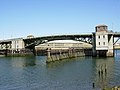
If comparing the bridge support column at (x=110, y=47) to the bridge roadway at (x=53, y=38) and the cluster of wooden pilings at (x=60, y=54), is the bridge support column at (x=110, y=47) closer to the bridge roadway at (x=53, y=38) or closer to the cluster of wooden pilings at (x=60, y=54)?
the bridge roadway at (x=53, y=38)

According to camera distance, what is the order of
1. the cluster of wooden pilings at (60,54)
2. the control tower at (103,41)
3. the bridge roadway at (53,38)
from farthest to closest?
the bridge roadway at (53,38) < the control tower at (103,41) < the cluster of wooden pilings at (60,54)

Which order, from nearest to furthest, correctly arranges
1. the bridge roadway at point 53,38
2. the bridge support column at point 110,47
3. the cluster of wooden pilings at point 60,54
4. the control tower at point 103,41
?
the cluster of wooden pilings at point 60,54 < the bridge support column at point 110,47 < the control tower at point 103,41 < the bridge roadway at point 53,38

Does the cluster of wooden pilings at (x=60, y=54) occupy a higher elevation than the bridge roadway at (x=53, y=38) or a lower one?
lower

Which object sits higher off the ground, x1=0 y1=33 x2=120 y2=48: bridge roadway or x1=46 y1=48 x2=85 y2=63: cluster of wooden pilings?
x1=0 y1=33 x2=120 y2=48: bridge roadway

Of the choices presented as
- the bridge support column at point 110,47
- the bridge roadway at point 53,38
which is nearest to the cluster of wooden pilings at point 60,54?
the bridge roadway at point 53,38

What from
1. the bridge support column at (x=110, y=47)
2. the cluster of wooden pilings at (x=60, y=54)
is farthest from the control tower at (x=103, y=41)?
the cluster of wooden pilings at (x=60, y=54)

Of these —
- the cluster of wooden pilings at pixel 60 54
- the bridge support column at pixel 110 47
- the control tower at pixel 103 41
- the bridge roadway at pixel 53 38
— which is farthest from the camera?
the bridge roadway at pixel 53 38

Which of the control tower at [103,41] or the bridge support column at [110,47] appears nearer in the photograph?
the bridge support column at [110,47]

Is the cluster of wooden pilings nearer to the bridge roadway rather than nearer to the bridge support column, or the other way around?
the bridge roadway

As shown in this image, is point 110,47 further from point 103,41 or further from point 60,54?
point 60,54

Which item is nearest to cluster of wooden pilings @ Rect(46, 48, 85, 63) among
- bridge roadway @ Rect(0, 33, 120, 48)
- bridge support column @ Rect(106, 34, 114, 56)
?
bridge roadway @ Rect(0, 33, 120, 48)

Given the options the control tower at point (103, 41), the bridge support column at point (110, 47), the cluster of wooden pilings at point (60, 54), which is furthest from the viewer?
the control tower at point (103, 41)

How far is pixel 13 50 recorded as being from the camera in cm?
14075

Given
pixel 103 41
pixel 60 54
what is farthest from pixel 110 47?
pixel 60 54
